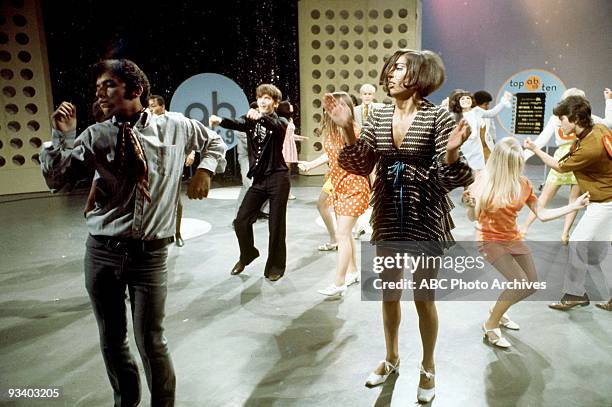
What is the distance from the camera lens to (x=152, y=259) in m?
2.21

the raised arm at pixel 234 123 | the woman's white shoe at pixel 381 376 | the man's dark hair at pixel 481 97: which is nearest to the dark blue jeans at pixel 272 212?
the raised arm at pixel 234 123

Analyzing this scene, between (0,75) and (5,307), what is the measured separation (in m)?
6.49

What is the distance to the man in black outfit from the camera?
423 centimetres

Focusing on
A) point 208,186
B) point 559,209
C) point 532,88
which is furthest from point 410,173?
point 532,88

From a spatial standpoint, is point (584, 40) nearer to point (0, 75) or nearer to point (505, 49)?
point (505, 49)

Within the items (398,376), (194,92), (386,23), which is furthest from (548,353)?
(386,23)

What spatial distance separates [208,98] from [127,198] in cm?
659

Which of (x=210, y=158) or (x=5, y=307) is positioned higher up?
(x=210, y=158)

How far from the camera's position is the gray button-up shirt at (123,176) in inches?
80.2

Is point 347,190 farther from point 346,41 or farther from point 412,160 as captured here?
point 346,41

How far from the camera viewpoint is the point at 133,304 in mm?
2221

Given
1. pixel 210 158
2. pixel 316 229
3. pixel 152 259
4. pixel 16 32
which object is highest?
pixel 16 32

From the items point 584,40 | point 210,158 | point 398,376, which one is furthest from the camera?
point 584,40

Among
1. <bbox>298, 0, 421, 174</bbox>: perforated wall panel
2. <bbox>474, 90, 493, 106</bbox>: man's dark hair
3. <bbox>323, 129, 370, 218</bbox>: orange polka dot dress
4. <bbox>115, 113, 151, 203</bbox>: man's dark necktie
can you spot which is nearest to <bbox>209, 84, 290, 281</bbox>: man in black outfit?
<bbox>323, 129, 370, 218</bbox>: orange polka dot dress
